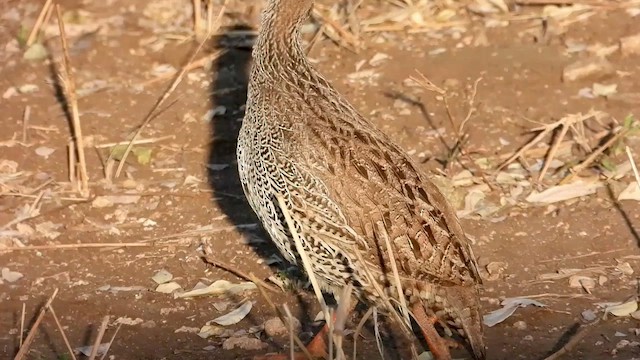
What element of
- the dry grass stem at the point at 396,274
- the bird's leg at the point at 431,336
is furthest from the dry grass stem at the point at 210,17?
the bird's leg at the point at 431,336

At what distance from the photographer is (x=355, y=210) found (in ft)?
16.5

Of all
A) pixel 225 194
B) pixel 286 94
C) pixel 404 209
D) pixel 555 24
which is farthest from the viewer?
pixel 555 24

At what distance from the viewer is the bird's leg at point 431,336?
16.4 feet

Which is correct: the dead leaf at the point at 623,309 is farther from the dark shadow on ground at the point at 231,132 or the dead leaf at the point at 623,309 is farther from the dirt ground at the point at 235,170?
the dark shadow on ground at the point at 231,132

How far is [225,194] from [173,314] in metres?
1.17

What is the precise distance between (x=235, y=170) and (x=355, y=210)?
5.97ft

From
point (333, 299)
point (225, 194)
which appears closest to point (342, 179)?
point (333, 299)

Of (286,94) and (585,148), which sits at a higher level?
(286,94)

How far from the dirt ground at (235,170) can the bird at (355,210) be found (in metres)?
0.27

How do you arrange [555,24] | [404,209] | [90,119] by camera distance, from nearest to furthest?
[404,209] < [90,119] < [555,24]

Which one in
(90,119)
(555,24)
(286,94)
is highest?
(286,94)

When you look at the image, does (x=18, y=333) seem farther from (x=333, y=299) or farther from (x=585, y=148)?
(x=585, y=148)

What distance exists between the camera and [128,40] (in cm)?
803

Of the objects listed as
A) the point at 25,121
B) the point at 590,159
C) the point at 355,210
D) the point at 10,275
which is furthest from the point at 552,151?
the point at 25,121
